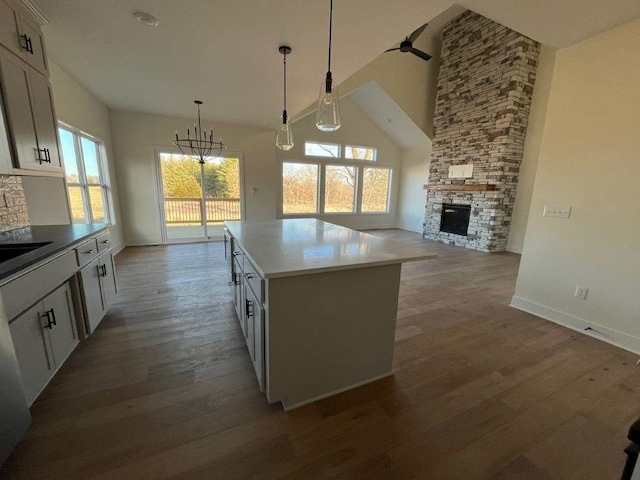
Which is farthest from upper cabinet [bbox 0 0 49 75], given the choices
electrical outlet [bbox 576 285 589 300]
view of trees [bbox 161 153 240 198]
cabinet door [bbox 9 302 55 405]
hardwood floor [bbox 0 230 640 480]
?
electrical outlet [bbox 576 285 589 300]

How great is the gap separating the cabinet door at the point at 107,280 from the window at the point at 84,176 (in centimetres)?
133

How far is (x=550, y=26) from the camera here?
2.05 meters

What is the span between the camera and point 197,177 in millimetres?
5785

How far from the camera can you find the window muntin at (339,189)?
25.0ft

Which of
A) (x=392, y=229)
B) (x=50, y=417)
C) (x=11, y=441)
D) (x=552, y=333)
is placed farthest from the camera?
(x=392, y=229)

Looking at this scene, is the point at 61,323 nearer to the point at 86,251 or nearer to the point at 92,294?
the point at 92,294

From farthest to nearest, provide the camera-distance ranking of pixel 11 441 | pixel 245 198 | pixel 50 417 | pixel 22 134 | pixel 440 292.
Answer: pixel 245 198
pixel 440 292
pixel 22 134
pixel 50 417
pixel 11 441

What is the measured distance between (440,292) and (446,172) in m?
4.08

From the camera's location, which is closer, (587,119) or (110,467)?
(110,467)

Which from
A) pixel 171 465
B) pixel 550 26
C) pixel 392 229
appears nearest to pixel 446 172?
pixel 392 229

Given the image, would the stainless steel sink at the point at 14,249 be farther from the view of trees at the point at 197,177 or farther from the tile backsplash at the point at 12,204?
the view of trees at the point at 197,177

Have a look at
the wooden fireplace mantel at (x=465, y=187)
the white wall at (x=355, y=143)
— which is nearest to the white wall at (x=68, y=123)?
the white wall at (x=355, y=143)

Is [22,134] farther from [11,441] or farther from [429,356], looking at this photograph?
[429,356]

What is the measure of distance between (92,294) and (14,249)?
613 mm
